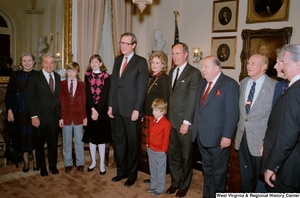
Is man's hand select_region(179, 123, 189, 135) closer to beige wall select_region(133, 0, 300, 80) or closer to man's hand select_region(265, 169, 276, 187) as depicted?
man's hand select_region(265, 169, 276, 187)

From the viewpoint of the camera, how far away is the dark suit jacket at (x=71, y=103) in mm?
3826

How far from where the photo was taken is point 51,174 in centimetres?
389

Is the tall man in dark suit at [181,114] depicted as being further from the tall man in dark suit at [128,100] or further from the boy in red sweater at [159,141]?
the tall man in dark suit at [128,100]

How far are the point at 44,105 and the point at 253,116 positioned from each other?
2.61m

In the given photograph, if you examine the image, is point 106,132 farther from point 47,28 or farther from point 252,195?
point 47,28

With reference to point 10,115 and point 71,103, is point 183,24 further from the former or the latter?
point 10,115

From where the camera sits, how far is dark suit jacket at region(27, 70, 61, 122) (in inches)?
142

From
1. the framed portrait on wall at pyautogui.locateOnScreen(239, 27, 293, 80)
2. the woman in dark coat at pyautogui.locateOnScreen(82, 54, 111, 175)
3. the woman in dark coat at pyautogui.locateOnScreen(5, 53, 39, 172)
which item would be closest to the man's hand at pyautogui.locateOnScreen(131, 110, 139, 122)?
the woman in dark coat at pyautogui.locateOnScreen(82, 54, 111, 175)

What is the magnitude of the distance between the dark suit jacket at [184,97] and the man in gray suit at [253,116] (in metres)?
0.52

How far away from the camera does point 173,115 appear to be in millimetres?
3211

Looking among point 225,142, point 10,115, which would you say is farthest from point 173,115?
point 10,115

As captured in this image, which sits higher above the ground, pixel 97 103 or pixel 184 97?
pixel 184 97

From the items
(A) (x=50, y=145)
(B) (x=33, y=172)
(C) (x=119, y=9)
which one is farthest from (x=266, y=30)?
(B) (x=33, y=172)

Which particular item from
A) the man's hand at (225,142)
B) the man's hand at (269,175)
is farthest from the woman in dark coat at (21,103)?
the man's hand at (269,175)
